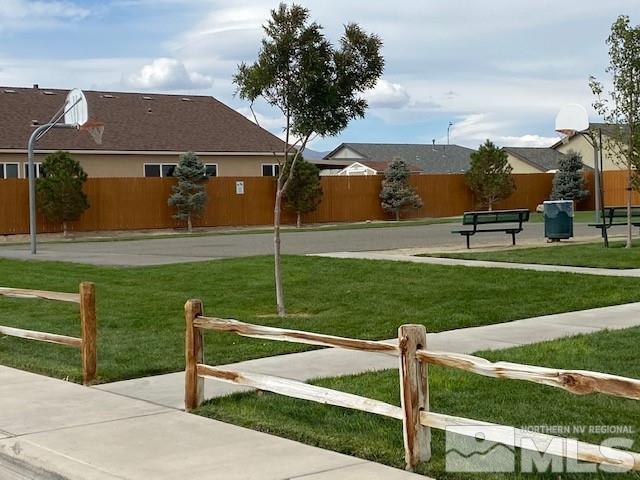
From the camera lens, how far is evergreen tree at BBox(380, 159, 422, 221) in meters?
46.1

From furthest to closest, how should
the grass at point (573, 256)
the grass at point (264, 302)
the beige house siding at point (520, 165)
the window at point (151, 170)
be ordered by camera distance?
the beige house siding at point (520, 165) < the window at point (151, 170) < the grass at point (573, 256) < the grass at point (264, 302)

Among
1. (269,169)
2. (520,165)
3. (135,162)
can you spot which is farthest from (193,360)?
(520,165)

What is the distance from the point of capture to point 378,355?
10375 millimetres

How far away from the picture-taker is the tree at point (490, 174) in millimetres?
47438

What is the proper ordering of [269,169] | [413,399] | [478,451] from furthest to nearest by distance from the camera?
[269,169], [478,451], [413,399]

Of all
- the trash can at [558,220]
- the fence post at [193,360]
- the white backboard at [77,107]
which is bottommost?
the fence post at [193,360]

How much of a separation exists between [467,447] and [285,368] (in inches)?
143

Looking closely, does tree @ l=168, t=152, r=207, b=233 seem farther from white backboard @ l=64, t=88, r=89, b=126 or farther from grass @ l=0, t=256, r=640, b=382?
grass @ l=0, t=256, r=640, b=382

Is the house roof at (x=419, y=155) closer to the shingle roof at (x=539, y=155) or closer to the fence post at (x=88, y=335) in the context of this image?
the shingle roof at (x=539, y=155)

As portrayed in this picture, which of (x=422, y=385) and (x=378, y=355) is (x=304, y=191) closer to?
(x=378, y=355)

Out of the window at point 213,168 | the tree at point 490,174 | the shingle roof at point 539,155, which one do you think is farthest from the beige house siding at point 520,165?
the window at point 213,168

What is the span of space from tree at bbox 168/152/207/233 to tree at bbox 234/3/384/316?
93.2ft

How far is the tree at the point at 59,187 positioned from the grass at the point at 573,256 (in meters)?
21.3

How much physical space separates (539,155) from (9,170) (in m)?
41.3
